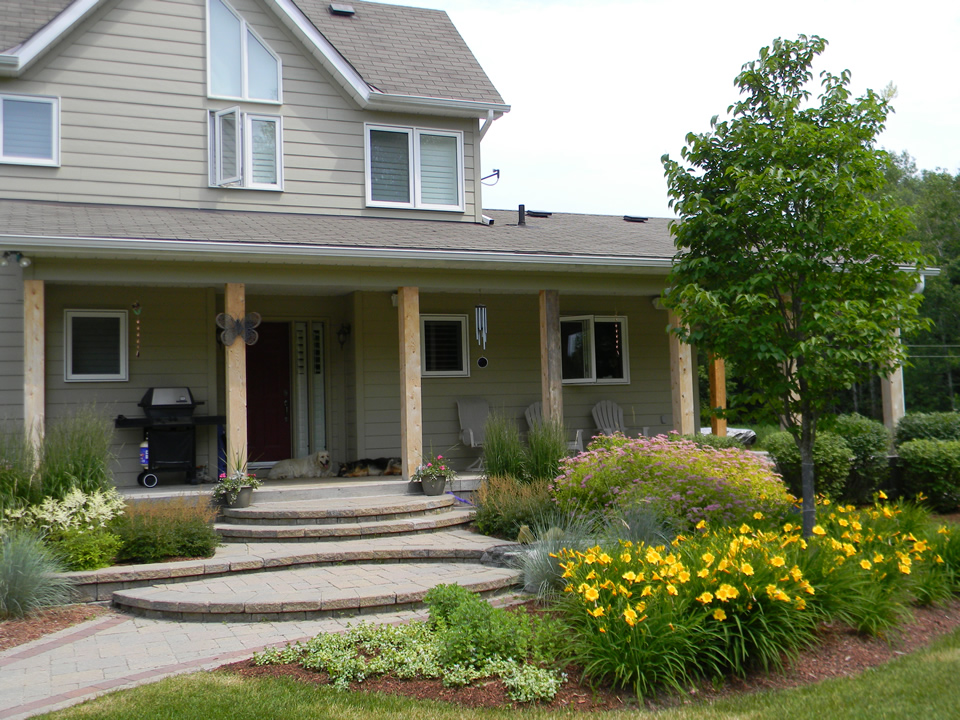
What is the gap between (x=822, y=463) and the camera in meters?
9.82

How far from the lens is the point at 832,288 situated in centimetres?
641

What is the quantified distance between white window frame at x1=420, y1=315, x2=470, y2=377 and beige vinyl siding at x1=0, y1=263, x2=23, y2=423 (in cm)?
498

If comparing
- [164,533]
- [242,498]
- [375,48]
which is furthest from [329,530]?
[375,48]

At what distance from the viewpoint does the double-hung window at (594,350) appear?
13.0m

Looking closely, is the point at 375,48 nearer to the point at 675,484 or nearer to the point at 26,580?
the point at 675,484

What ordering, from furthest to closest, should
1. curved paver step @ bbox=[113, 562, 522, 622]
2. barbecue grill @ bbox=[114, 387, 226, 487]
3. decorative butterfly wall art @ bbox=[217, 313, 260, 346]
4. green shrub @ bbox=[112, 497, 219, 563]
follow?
barbecue grill @ bbox=[114, 387, 226, 487]
decorative butterfly wall art @ bbox=[217, 313, 260, 346]
green shrub @ bbox=[112, 497, 219, 563]
curved paver step @ bbox=[113, 562, 522, 622]

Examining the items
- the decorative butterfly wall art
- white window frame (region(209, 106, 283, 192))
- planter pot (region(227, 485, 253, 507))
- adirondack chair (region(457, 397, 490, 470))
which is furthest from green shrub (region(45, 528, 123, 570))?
white window frame (region(209, 106, 283, 192))

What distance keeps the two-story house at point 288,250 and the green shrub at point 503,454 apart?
0.88 meters

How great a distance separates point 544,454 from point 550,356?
1682 millimetres

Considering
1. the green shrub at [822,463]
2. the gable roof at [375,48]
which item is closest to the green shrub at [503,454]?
the green shrub at [822,463]

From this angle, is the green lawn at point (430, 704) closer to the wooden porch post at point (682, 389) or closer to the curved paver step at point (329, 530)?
the curved paver step at point (329, 530)

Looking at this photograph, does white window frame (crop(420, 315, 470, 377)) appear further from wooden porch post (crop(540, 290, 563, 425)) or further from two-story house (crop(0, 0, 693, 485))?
wooden porch post (crop(540, 290, 563, 425))

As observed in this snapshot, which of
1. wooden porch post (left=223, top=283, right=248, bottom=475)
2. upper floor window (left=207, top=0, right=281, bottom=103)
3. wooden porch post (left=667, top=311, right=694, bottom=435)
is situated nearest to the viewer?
wooden porch post (left=223, top=283, right=248, bottom=475)

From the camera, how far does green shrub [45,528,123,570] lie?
695 cm
